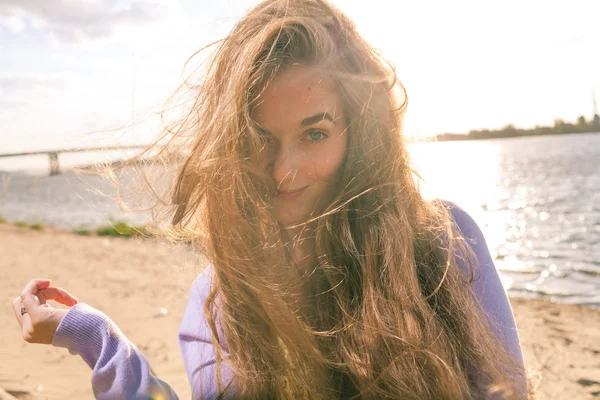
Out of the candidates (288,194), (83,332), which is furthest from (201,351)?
(288,194)

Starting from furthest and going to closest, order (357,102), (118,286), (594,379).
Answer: (118,286)
(594,379)
(357,102)

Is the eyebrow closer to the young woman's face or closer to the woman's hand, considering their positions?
the young woman's face

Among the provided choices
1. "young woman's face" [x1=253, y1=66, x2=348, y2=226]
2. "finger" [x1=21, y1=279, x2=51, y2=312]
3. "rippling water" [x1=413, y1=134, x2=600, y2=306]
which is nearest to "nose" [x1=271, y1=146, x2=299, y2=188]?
"young woman's face" [x1=253, y1=66, x2=348, y2=226]

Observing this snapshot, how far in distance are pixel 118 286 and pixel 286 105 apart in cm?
481

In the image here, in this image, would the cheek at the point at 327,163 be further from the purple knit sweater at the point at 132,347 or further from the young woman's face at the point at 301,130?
the purple knit sweater at the point at 132,347

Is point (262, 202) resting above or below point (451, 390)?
above

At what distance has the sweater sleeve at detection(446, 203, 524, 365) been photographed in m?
1.62

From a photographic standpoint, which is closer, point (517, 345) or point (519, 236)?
point (517, 345)

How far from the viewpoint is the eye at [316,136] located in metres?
1.58

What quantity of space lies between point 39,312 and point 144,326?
2729 mm

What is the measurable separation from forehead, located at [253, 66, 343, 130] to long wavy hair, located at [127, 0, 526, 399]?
3 cm

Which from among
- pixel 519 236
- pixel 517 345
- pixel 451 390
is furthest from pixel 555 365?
pixel 519 236

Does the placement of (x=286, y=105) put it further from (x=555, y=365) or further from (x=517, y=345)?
(x=555, y=365)

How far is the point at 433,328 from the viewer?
1535mm
